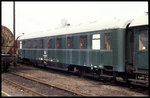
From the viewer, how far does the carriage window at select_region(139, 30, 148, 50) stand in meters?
10.3

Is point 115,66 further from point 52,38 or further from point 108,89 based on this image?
point 52,38

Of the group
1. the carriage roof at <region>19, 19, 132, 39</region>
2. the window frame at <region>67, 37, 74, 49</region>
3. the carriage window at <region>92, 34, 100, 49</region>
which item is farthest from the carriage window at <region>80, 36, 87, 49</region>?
the window frame at <region>67, 37, 74, 49</region>

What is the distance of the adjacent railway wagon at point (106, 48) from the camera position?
10602 mm

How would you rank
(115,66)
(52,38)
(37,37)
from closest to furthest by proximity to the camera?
(115,66) → (52,38) → (37,37)

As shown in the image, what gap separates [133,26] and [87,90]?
369 centimetres

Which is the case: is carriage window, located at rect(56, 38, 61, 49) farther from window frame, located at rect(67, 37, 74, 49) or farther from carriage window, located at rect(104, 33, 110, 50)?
carriage window, located at rect(104, 33, 110, 50)

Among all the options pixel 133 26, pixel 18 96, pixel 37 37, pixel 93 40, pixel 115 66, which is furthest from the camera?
pixel 37 37

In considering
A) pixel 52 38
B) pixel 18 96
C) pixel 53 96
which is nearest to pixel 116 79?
pixel 53 96

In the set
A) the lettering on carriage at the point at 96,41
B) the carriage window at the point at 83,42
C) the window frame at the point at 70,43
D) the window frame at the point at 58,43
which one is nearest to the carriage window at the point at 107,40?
the lettering on carriage at the point at 96,41

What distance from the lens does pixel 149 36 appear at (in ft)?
33.2

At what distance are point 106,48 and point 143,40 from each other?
7.57ft

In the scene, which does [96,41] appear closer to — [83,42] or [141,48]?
[83,42]

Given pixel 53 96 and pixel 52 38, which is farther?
pixel 52 38

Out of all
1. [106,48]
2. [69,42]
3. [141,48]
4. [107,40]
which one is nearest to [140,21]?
[141,48]
